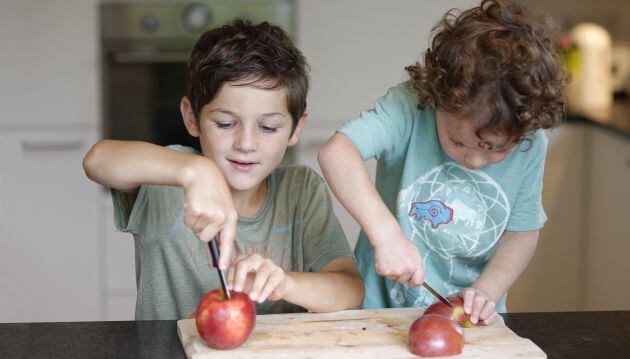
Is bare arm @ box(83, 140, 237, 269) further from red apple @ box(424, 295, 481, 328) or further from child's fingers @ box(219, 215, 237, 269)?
red apple @ box(424, 295, 481, 328)

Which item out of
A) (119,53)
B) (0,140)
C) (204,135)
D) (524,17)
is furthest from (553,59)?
(0,140)

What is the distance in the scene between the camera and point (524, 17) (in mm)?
1146

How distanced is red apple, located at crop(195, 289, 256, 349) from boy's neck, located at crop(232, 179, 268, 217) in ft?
1.22

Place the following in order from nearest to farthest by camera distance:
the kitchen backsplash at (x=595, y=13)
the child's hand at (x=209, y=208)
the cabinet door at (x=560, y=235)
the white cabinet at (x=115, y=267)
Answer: the child's hand at (x=209, y=208), the white cabinet at (x=115, y=267), the cabinet door at (x=560, y=235), the kitchen backsplash at (x=595, y=13)

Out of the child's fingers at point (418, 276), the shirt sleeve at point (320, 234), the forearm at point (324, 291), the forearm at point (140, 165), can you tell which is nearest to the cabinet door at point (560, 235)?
the shirt sleeve at point (320, 234)

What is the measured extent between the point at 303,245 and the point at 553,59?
514 millimetres

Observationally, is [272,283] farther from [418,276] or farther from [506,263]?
[506,263]

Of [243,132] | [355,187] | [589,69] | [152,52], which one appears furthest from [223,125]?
[589,69]

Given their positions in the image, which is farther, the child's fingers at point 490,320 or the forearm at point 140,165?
the child's fingers at point 490,320

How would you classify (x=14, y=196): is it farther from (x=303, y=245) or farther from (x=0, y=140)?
(x=303, y=245)

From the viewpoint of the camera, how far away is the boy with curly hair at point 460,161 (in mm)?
1092

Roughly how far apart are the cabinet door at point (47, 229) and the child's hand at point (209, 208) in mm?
1603

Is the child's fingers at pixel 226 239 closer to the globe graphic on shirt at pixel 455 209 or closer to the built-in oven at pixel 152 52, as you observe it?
the globe graphic on shirt at pixel 455 209

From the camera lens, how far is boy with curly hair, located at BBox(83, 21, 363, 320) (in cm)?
128
